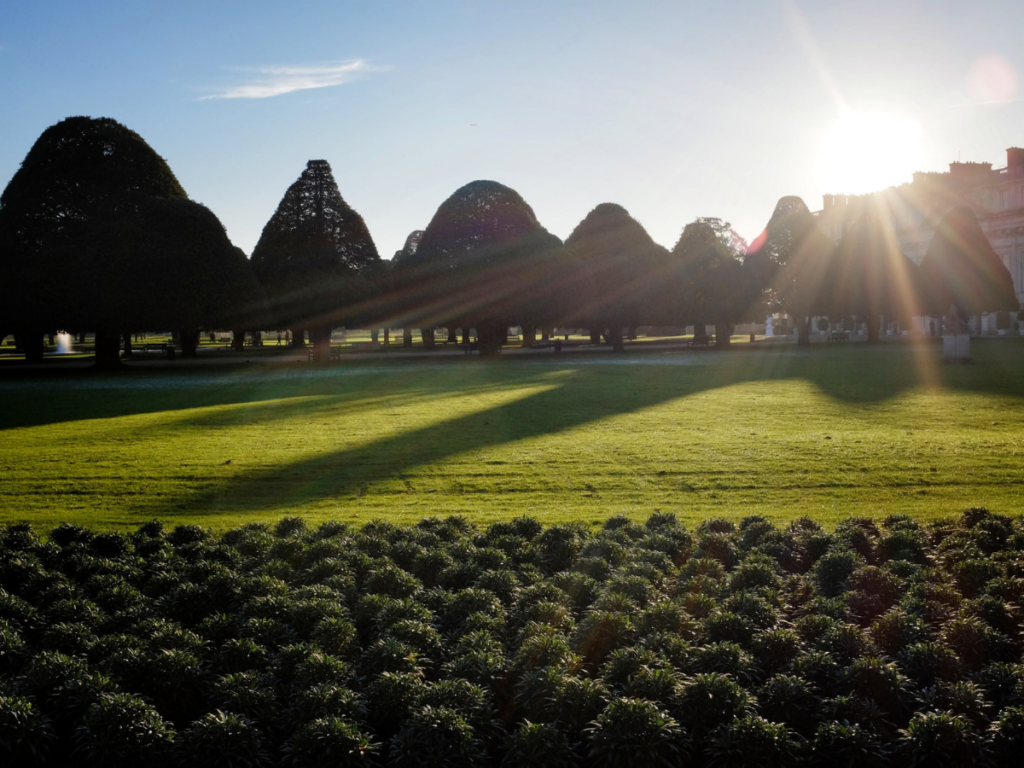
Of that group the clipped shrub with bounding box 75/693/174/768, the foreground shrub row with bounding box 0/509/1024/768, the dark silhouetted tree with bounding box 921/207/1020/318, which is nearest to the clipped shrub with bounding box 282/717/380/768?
the foreground shrub row with bounding box 0/509/1024/768

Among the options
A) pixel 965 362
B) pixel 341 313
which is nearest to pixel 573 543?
pixel 965 362

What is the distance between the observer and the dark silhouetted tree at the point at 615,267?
56438mm

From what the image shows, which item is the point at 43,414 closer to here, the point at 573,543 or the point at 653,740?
the point at 573,543

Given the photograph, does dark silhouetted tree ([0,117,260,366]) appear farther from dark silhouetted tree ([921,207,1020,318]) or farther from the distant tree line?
dark silhouetted tree ([921,207,1020,318])

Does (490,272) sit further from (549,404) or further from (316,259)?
(549,404)

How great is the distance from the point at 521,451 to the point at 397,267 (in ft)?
137

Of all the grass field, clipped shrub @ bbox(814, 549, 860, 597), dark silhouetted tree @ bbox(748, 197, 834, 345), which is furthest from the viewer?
dark silhouetted tree @ bbox(748, 197, 834, 345)

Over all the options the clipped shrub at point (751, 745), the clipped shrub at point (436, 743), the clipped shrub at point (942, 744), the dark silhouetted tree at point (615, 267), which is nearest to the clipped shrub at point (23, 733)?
the clipped shrub at point (436, 743)

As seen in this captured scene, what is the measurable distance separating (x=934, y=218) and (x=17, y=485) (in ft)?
286

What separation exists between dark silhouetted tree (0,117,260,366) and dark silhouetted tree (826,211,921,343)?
4204 cm

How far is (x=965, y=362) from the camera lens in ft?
109

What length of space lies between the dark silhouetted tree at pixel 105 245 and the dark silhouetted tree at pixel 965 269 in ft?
143

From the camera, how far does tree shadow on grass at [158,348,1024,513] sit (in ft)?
38.8

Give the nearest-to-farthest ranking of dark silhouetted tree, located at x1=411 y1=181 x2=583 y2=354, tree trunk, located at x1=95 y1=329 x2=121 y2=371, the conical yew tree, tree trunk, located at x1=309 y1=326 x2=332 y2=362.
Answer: tree trunk, located at x1=95 y1=329 x2=121 y2=371 < tree trunk, located at x1=309 y1=326 x2=332 y2=362 < the conical yew tree < dark silhouetted tree, located at x1=411 y1=181 x2=583 y2=354
